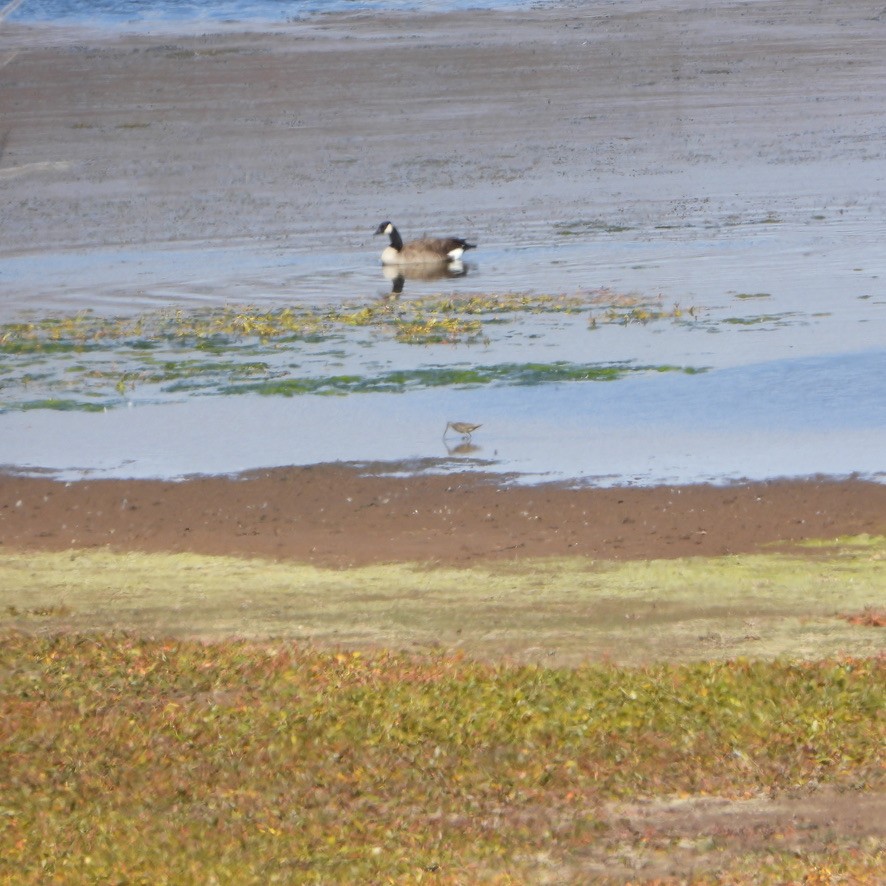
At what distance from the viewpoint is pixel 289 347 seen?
21.1 meters

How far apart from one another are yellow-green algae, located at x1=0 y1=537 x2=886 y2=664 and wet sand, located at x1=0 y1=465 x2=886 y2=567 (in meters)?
0.44

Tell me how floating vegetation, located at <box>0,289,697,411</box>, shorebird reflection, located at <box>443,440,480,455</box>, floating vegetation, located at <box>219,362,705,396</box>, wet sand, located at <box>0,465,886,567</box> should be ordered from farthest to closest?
floating vegetation, located at <box>0,289,697,411</box>
floating vegetation, located at <box>219,362,705,396</box>
shorebird reflection, located at <box>443,440,480,455</box>
wet sand, located at <box>0,465,886,567</box>

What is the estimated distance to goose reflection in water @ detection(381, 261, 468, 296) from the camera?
81.3ft

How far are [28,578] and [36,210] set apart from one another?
1969 cm

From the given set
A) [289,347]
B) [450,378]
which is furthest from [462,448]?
[289,347]

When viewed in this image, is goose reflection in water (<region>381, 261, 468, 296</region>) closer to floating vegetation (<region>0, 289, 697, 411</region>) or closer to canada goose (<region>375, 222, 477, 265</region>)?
canada goose (<region>375, 222, 477, 265</region>)

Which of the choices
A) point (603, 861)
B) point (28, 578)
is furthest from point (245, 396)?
point (603, 861)

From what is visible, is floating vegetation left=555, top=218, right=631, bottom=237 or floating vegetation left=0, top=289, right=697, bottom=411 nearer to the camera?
floating vegetation left=0, top=289, right=697, bottom=411

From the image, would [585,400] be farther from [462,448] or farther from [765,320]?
[765,320]

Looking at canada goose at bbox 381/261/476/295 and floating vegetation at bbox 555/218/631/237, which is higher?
floating vegetation at bbox 555/218/631/237

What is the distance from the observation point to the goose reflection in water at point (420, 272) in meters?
24.8

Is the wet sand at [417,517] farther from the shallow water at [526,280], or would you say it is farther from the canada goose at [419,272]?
the canada goose at [419,272]

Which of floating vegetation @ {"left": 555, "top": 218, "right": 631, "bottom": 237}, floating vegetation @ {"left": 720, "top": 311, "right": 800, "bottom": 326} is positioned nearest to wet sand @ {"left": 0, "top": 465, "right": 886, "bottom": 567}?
floating vegetation @ {"left": 720, "top": 311, "right": 800, "bottom": 326}

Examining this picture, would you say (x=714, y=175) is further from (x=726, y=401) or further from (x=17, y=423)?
(x=17, y=423)
